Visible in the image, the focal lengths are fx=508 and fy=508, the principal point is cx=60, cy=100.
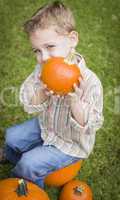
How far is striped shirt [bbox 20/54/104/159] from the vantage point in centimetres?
256

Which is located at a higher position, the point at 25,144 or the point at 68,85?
the point at 68,85

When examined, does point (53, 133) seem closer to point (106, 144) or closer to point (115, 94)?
point (106, 144)

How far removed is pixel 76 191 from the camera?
2.90 m

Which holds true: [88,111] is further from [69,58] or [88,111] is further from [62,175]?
[62,175]

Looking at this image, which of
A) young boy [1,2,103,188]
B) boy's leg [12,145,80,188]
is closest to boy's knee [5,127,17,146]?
young boy [1,2,103,188]

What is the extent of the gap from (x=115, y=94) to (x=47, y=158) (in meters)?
1.30

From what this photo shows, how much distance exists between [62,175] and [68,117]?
Answer: 0.39 m

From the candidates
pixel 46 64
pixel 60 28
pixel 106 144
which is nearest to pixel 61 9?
pixel 60 28

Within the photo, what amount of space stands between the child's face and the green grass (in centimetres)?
99

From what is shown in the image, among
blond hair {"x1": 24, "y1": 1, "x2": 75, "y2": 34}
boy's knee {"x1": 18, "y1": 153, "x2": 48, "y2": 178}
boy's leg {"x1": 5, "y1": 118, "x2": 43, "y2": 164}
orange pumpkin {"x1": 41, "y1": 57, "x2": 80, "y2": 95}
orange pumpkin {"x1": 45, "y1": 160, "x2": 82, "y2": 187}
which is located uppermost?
blond hair {"x1": 24, "y1": 1, "x2": 75, "y2": 34}

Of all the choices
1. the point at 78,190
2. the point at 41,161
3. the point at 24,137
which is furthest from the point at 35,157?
the point at 78,190

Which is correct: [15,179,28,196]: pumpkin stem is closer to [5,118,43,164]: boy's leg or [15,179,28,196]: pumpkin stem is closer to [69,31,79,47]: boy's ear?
[5,118,43,164]: boy's leg

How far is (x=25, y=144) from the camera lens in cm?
298

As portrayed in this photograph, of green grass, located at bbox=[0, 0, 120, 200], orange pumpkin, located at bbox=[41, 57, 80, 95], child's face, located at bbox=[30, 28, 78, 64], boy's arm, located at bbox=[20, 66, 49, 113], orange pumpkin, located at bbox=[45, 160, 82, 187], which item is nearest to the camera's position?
orange pumpkin, located at bbox=[41, 57, 80, 95]
